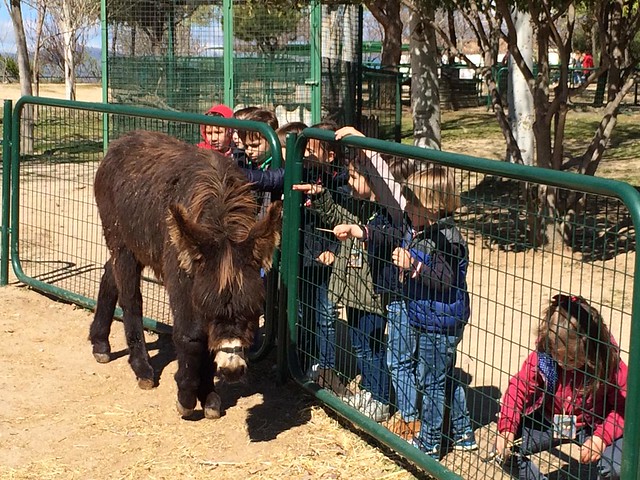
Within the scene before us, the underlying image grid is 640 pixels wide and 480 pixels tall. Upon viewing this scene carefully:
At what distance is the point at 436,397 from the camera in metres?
4.50

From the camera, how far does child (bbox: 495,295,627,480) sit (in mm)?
3543

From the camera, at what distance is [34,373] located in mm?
6121

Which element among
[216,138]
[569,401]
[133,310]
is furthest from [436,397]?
[216,138]

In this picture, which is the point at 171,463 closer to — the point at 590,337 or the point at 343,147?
the point at 343,147

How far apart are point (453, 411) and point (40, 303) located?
4389 millimetres

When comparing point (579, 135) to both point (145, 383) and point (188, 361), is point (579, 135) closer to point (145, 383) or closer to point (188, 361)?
point (145, 383)

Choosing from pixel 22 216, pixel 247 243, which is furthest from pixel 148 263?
pixel 22 216

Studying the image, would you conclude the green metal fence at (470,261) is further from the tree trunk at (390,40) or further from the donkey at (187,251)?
the tree trunk at (390,40)

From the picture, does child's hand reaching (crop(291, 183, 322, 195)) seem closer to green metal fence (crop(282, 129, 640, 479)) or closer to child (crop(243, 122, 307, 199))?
green metal fence (crop(282, 129, 640, 479))

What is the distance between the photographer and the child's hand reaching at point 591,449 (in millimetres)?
3621

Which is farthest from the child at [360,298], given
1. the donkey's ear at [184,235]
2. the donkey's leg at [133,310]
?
the donkey's leg at [133,310]

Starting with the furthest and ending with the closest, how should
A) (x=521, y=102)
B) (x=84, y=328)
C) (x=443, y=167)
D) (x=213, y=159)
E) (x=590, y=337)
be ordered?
(x=521, y=102) → (x=84, y=328) → (x=213, y=159) → (x=443, y=167) → (x=590, y=337)

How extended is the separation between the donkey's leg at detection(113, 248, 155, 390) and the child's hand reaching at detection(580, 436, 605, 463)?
306 centimetres

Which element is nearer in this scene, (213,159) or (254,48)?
(213,159)
